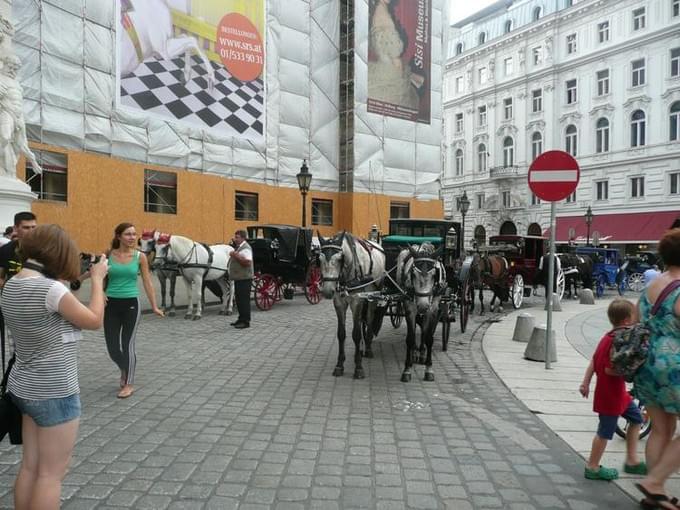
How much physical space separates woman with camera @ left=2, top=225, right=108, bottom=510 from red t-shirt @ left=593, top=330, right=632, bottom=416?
313cm

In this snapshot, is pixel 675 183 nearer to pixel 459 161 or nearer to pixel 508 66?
pixel 508 66

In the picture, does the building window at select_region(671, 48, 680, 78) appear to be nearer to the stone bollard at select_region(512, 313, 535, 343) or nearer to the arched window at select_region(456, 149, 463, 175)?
the arched window at select_region(456, 149, 463, 175)

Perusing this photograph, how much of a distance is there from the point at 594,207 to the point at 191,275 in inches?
1343

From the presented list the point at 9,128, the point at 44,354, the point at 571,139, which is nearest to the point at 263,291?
the point at 9,128

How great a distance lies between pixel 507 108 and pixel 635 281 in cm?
2755

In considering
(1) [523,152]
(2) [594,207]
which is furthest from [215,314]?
(1) [523,152]

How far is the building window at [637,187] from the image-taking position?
114 ft

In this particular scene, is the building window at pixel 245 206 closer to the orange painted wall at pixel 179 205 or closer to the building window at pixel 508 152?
the orange painted wall at pixel 179 205

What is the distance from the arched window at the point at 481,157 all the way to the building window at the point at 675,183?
640 inches

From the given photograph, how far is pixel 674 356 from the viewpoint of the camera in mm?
2902

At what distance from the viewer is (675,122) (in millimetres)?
33688

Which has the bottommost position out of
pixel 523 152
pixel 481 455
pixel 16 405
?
pixel 481 455

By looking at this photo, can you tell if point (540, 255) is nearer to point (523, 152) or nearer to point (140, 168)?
point (140, 168)

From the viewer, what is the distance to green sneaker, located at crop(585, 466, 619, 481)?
3.51m
